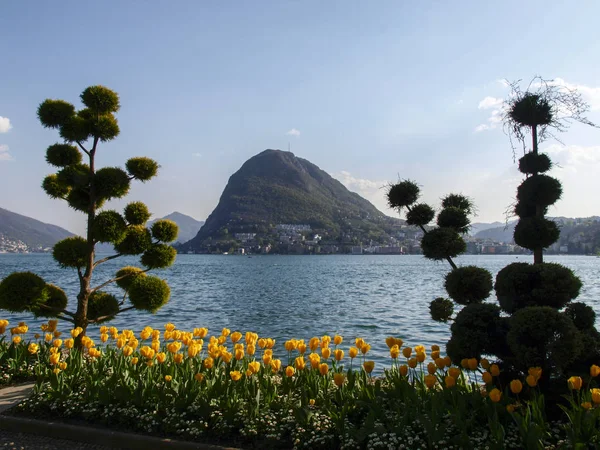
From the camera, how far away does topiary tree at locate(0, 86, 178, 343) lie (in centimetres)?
950

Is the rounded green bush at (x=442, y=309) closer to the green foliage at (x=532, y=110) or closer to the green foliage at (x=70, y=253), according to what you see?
the green foliage at (x=532, y=110)

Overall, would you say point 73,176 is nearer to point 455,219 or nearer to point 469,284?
point 455,219

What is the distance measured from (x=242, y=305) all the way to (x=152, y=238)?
24.6m

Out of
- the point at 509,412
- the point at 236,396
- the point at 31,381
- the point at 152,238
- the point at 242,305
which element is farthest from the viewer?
the point at 242,305

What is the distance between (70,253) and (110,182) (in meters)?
1.52

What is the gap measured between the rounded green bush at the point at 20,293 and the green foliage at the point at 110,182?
79.4 inches

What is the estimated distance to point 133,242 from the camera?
31.7ft

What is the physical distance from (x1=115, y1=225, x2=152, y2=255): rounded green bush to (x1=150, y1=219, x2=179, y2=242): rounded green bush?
0.75 feet

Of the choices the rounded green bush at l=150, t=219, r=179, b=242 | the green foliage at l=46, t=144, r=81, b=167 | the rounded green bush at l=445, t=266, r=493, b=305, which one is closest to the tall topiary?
the rounded green bush at l=445, t=266, r=493, b=305

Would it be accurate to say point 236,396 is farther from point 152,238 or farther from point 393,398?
point 152,238

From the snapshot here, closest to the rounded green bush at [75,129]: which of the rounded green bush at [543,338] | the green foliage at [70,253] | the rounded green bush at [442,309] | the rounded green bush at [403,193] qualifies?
the green foliage at [70,253]

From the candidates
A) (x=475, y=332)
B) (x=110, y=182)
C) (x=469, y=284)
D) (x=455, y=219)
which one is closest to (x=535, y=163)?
(x=455, y=219)

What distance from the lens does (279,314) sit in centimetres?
2842

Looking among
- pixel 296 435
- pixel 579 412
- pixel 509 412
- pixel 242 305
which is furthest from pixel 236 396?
pixel 242 305
